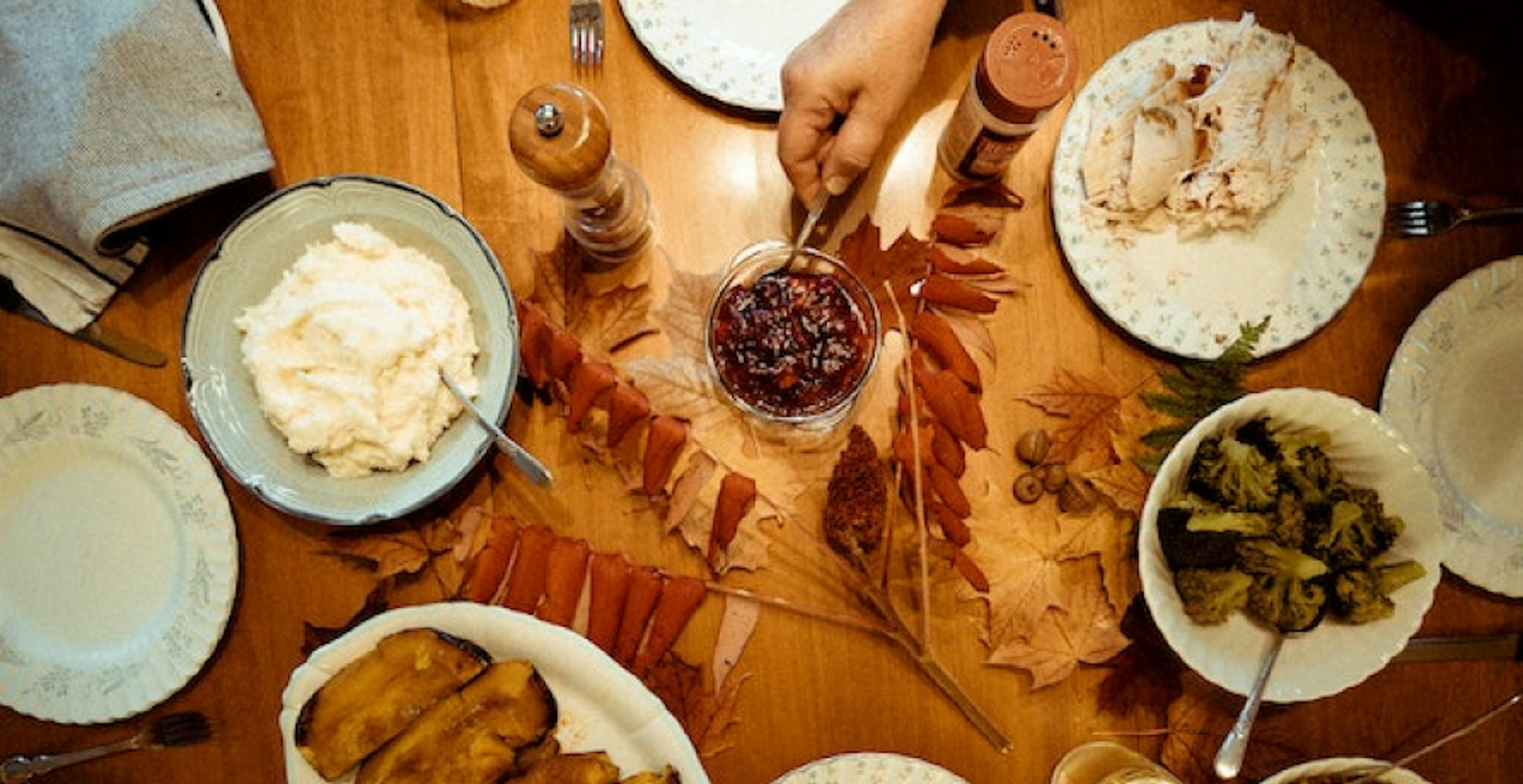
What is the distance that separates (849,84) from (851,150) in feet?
0.31

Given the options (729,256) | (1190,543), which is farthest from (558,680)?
(1190,543)

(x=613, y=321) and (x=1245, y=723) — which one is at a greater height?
(x=613, y=321)

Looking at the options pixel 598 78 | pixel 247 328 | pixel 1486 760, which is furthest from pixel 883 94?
pixel 1486 760

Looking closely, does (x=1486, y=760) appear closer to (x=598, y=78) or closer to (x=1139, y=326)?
(x=1139, y=326)

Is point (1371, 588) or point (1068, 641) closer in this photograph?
A: point (1371, 588)

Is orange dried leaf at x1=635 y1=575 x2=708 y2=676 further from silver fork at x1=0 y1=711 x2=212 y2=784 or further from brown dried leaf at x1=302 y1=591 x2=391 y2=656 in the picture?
silver fork at x1=0 y1=711 x2=212 y2=784

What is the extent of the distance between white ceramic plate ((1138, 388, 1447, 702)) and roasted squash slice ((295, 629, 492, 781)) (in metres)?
0.99

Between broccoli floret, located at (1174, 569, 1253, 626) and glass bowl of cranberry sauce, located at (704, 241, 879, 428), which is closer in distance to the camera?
broccoli floret, located at (1174, 569, 1253, 626)

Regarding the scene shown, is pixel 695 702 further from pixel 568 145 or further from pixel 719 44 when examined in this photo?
pixel 719 44

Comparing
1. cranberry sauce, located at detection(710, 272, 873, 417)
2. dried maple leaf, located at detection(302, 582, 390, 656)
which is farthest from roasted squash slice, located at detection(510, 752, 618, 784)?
cranberry sauce, located at detection(710, 272, 873, 417)

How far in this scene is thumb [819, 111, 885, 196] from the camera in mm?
1521

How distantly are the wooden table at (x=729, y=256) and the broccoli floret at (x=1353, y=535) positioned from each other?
0.27 meters

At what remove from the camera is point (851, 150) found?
5.01 feet

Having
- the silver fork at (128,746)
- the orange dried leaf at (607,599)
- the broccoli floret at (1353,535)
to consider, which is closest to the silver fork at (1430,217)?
the broccoli floret at (1353,535)
